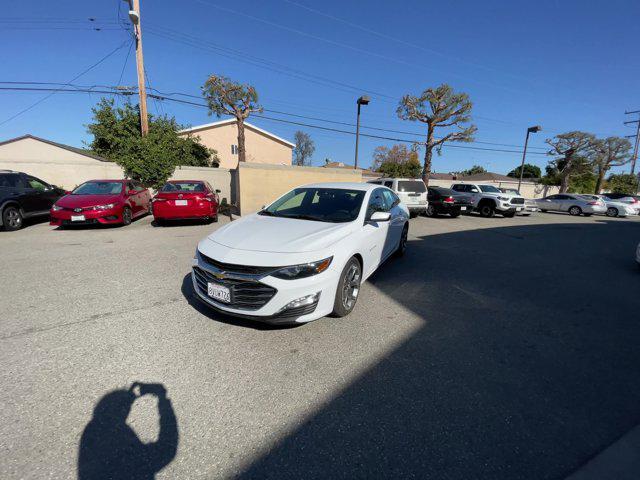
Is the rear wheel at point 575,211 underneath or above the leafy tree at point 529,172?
underneath

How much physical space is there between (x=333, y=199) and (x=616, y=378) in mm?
3511

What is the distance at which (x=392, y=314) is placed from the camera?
361 centimetres

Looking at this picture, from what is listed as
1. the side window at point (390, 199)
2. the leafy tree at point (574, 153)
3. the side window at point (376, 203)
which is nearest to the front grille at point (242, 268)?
the side window at point (376, 203)

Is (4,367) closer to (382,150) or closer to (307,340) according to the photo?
(307,340)

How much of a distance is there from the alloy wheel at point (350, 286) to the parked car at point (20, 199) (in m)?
10.0

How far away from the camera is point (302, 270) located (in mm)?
2791

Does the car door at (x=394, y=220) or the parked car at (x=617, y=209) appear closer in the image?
the car door at (x=394, y=220)

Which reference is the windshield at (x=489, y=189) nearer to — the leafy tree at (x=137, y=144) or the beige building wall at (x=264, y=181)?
the beige building wall at (x=264, y=181)

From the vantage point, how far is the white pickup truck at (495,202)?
49.8 ft

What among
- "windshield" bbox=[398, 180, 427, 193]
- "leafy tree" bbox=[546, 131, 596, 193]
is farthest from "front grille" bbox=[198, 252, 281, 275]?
"leafy tree" bbox=[546, 131, 596, 193]

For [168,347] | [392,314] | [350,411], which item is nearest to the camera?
[350,411]

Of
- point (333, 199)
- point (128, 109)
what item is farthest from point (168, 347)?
point (128, 109)

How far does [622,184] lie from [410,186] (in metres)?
55.4

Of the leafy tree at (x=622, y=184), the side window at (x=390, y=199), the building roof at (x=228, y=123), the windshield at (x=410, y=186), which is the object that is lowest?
the side window at (x=390, y=199)
